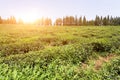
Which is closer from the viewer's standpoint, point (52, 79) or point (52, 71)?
point (52, 79)

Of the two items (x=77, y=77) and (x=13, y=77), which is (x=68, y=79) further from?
(x=13, y=77)

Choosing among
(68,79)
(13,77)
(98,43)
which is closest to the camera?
(13,77)

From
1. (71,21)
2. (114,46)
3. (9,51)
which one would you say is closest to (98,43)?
(114,46)

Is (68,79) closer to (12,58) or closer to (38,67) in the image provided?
(38,67)

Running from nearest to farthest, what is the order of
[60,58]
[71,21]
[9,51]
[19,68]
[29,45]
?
1. [19,68]
2. [60,58]
3. [9,51]
4. [29,45]
5. [71,21]

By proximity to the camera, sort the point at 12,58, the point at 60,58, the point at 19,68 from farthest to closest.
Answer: the point at 60,58 → the point at 12,58 → the point at 19,68

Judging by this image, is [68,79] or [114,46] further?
[114,46]

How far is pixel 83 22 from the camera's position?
2645 inches

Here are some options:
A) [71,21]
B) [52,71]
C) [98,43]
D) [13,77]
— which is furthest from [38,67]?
[71,21]

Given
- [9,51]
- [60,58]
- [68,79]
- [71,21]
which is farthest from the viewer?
[71,21]

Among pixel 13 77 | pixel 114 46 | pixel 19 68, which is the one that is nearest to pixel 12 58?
pixel 19 68

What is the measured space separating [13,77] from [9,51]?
6580 mm

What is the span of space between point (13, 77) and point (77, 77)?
9.81 ft

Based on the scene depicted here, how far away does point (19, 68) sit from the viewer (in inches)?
382
